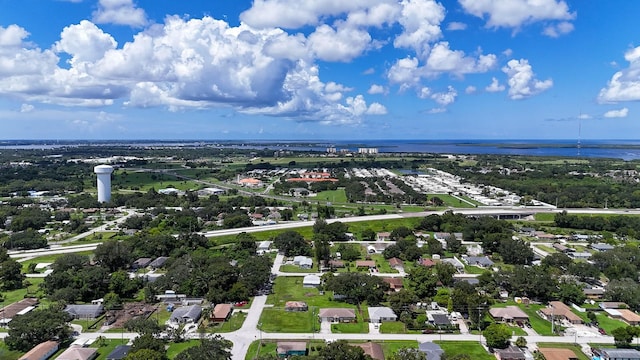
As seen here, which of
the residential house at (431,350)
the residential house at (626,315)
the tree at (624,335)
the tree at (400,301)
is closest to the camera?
the residential house at (431,350)

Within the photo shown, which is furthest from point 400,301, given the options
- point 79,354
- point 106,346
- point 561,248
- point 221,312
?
point 561,248

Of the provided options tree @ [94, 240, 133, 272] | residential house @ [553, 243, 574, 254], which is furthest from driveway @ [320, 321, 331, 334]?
residential house @ [553, 243, 574, 254]

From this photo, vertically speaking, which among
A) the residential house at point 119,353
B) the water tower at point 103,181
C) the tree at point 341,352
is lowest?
the residential house at point 119,353

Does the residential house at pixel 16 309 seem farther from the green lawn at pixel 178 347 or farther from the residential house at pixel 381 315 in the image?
the residential house at pixel 381 315

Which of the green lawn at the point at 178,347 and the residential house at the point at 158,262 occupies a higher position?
the residential house at the point at 158,262

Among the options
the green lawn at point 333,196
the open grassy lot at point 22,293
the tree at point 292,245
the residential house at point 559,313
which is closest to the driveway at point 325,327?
the residential house at point 559,313

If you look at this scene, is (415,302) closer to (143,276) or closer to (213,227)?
(143,276)

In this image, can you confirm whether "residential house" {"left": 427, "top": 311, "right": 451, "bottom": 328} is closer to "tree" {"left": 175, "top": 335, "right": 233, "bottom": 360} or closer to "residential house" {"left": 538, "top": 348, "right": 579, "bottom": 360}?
"residential house" {"left": 538, "top": 348, "right": 579, "bottom": 360}

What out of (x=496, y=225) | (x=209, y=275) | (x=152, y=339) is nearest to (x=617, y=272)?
(x=496, y=225)
